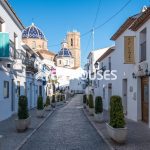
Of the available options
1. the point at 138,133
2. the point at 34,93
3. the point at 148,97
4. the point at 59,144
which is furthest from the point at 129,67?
the point at 34,93

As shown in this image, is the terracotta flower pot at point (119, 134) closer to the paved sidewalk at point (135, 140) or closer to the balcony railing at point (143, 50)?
the paved sidewalk at point (135, 140)

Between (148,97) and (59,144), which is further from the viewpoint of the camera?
(148,97)

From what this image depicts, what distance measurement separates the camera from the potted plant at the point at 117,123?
11547 millimetres

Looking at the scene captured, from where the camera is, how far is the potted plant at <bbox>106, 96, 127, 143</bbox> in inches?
455

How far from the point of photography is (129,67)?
20.9 m

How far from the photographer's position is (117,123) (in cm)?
1176

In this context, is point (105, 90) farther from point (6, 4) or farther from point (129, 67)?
point (6, 4)

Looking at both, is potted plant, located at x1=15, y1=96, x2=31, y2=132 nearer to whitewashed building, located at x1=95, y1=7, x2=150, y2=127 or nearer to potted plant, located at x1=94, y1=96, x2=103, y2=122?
potted plant, located at x1=94, y1=96, x2=103, y2=122

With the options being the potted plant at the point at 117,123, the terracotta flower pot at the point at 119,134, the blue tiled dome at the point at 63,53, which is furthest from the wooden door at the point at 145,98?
the blue tiled dome at the point at 63,53

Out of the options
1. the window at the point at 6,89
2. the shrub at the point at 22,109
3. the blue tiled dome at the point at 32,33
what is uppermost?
the blue tiled dome at the point at 32,33

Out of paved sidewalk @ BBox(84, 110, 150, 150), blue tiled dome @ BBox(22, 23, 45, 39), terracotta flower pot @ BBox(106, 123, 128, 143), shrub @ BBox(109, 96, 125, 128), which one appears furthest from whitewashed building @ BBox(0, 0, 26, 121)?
blue tiled dome @ BBox(22, 23, 45, 39)

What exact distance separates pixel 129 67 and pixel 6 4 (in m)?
7.85

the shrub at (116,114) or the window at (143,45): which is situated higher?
the window at (143,45)

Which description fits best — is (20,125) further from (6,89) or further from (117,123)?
(6,89)
